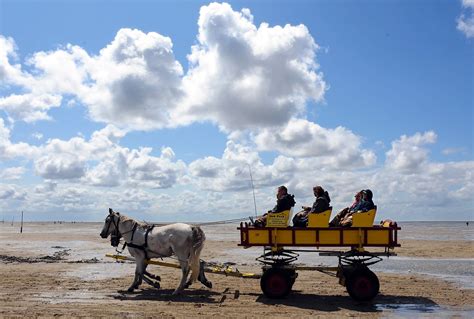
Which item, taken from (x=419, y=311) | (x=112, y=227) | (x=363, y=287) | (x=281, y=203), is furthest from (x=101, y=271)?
(x=419, y=311)

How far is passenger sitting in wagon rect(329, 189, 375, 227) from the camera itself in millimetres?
12000

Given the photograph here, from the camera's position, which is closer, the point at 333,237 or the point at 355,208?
the point at 333,237

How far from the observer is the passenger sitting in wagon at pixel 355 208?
1200cm

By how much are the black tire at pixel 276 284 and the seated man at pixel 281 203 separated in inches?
50.9

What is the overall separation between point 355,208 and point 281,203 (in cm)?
191

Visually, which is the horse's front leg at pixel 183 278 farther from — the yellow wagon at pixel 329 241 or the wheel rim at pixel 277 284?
the wheel rim at pixel 277 284

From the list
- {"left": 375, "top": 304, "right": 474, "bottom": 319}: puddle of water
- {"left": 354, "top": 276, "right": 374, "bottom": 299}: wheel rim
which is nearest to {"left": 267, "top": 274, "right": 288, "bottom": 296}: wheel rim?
{"left": 354, "top": 276, "right": 374, "bottom": 299}: wheel rim

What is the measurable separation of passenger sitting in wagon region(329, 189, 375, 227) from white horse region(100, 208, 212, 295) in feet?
12.3

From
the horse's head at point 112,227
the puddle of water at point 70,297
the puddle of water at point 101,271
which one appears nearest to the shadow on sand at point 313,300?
the puddle of water at point 70,297

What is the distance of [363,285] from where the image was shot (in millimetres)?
11953

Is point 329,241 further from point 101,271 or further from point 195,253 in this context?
point 101,271

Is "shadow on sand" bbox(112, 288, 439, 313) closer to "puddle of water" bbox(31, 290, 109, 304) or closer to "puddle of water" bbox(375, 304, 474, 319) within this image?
"puddle of water" bbox(375, 304, 474, 319)

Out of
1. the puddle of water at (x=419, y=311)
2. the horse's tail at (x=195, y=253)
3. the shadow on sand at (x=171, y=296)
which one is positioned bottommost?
the shadow on sand at (x=171, y=296)

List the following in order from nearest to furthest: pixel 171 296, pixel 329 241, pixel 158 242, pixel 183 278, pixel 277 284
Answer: pixel 329 241
pixel 277 284
pixel 171 296
pixel 183 278
pixel 158 242
